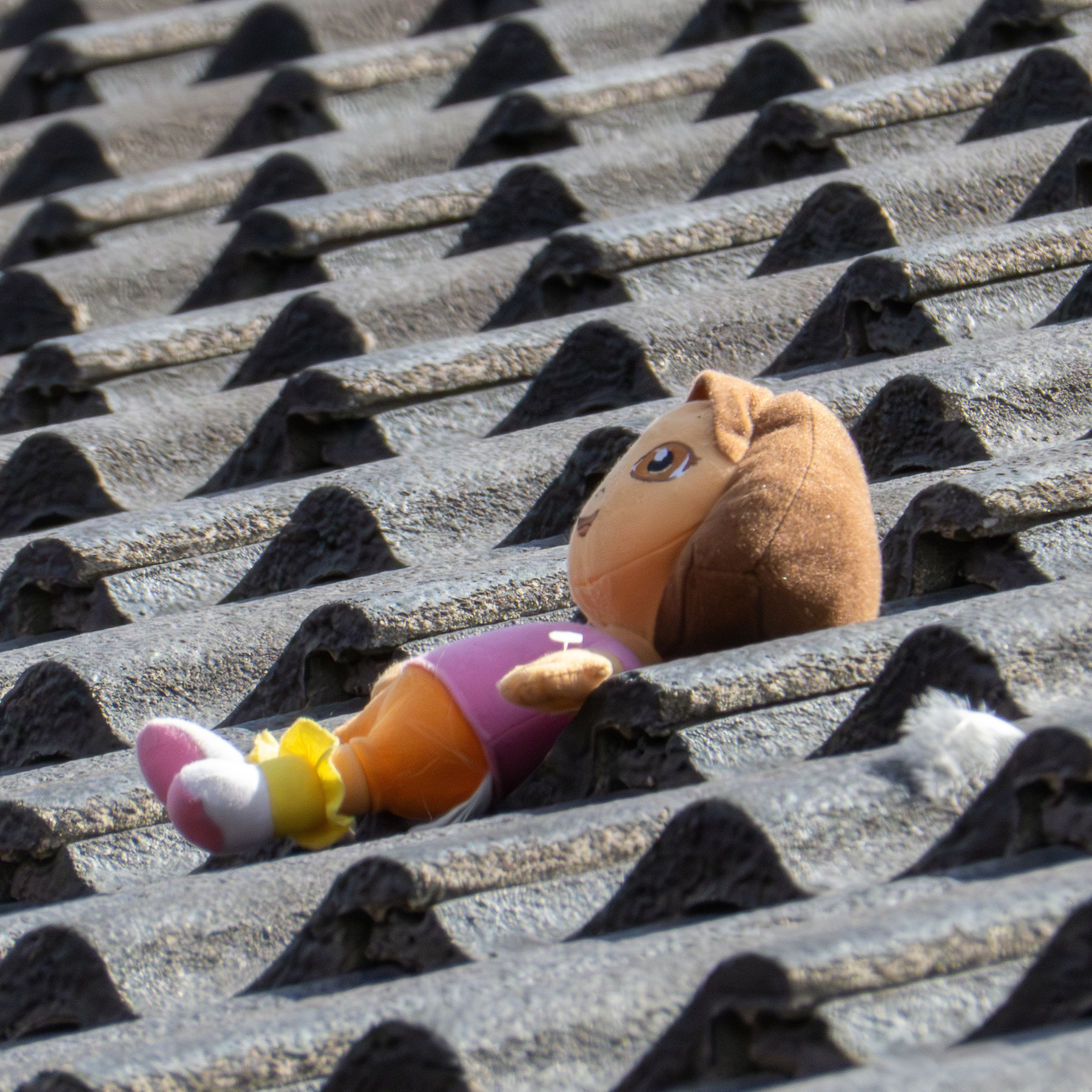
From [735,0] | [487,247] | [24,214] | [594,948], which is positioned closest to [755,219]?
[487,247]

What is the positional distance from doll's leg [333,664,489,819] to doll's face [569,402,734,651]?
0.21 meters

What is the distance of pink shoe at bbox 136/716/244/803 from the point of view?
1.96m

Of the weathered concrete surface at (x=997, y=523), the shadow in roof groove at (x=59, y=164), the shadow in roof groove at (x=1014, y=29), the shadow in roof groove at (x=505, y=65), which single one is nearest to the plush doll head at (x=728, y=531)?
the weathered concrete surface at (x=997, y=523)

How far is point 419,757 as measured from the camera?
1982mm

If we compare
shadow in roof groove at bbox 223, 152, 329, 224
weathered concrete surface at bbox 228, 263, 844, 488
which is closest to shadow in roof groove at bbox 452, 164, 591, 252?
shadow in roof groove at bbox 223, 152, 329, 224

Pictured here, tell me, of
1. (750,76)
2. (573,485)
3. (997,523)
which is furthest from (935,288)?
(750,76)

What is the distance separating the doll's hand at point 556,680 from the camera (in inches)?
73.3

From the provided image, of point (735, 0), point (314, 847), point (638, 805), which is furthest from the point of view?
point (735, 0)

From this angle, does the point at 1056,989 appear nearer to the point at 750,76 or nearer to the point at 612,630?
the point at 612,630

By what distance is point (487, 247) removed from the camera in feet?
11.3

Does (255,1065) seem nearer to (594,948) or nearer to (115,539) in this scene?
(594,948)

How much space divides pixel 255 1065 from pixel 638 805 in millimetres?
455

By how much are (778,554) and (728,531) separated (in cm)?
6

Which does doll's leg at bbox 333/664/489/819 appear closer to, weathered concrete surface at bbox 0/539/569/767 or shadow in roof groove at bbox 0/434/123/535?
weathered concrete surface at bbox 0/539/569/767
